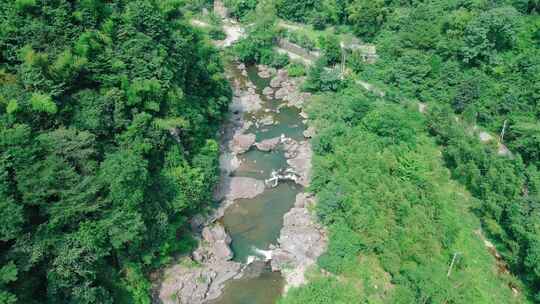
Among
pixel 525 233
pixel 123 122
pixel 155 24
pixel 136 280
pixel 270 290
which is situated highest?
pixel 155 24

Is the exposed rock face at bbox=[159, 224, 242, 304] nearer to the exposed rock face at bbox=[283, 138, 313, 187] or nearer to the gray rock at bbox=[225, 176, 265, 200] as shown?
the gray rock at bbox=[225, 176, 265, 200]

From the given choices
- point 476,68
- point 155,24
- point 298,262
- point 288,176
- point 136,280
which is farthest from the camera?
point 476,68

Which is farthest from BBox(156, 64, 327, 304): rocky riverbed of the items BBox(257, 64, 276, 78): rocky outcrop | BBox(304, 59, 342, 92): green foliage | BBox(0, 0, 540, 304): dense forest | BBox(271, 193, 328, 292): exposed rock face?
BBox(257, 64, 276, 78): rocky outcrop

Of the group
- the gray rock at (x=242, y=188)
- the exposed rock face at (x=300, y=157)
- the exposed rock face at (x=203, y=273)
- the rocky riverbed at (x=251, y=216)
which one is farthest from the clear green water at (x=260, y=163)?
the exposed rock face at (x=203, y=273)

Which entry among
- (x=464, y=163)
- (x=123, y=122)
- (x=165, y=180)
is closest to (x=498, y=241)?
(x=464, y=163)

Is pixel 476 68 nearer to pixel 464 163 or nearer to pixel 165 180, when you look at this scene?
pixel 464 163
